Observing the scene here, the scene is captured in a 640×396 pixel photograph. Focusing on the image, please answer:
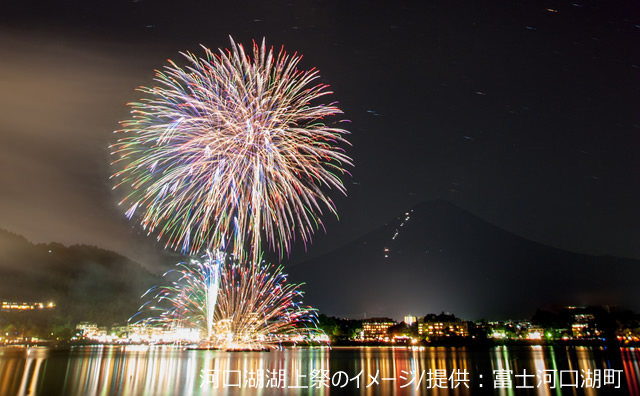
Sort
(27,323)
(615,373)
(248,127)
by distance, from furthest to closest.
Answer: (27,323) < (615,373) < (248,127)

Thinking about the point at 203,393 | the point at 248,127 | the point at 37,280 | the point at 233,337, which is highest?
the point at 37,280

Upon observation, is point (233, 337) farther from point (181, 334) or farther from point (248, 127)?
point (181, 334)

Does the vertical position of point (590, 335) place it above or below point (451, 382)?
above

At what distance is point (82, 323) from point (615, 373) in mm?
182871

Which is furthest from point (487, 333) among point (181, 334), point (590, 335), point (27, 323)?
point (27, 323)

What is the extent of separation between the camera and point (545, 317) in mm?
187125

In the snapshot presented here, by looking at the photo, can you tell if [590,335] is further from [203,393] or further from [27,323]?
[27,323]

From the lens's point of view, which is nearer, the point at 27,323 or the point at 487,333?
the point at 27,323

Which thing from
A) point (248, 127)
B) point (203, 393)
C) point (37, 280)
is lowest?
point (203, 393)

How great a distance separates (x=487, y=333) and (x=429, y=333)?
24678mm

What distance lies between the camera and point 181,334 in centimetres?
17488

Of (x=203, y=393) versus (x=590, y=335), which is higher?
(x=590, y=335)

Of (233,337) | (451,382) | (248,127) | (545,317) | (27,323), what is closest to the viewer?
(248,127)

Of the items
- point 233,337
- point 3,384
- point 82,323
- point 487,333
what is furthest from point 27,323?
point 487,333
